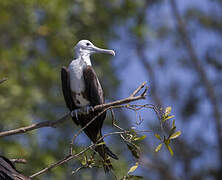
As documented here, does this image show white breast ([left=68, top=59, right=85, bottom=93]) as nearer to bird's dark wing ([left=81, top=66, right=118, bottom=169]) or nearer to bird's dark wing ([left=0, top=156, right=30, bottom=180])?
bird's dark wing ([left=81, top=66, right=118, bottom=169])

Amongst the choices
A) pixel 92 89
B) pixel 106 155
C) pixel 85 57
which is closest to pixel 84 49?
pixel 85 57

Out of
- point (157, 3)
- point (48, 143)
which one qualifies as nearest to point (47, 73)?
point (48, 143)

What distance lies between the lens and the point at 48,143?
8883 millimetres

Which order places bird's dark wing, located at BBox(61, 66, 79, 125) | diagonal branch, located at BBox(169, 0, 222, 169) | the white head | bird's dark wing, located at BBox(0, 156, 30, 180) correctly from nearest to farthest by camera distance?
bird's dark wing, located at BBox(0, 156, 30, 180) < bird's dark wing, located at BBox(61, 66, 79, 125) < the white head < diagonal branch, located at BBox(169, 0, 222, 169)

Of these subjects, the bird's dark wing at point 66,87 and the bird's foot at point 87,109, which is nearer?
the bird's foot at point 87,109

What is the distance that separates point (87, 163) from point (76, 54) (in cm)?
175

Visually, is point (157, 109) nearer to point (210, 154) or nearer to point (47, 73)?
point (47, 73)

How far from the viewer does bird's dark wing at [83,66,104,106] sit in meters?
4.11

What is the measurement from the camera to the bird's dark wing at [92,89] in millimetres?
4105

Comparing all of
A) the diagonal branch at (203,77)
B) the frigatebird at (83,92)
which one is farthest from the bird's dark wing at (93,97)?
the diagonal branch at (203,77)

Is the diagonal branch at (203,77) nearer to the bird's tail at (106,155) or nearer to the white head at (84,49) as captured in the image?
the white head at (84,49)

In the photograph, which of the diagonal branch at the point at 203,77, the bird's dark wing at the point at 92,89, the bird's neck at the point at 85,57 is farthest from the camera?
the diagonal branch at the point at 203,77

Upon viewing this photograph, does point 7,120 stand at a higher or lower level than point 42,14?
lower

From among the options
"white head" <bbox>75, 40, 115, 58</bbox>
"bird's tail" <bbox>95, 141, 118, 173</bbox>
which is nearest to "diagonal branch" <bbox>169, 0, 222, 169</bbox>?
"white head" <bbox>75, 40, 115, 58</bbox>
